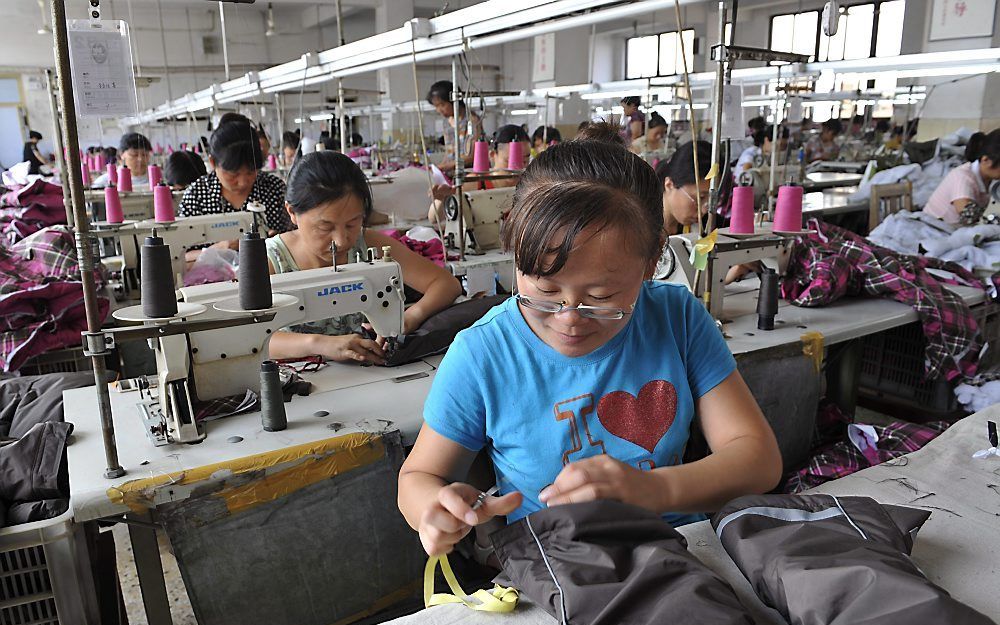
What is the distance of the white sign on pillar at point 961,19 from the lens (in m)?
7.89

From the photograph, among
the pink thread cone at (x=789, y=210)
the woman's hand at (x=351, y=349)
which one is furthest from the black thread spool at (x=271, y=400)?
the pink thread cone at (x=789, y=210)

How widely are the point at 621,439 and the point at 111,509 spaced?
1019 mm

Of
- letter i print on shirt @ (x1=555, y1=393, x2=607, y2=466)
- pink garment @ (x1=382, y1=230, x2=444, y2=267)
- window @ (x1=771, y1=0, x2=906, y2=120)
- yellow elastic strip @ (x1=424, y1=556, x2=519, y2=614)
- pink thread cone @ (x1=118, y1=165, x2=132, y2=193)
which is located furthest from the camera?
window @ (x1=771, y1=0, x2=906, y2=120)

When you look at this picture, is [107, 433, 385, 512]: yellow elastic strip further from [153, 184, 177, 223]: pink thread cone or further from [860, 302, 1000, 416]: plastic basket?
[860, 302, 1000, 416]: plastic basket

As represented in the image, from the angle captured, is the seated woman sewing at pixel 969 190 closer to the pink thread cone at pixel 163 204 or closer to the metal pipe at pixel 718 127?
the metal pipe at pixel 718 127

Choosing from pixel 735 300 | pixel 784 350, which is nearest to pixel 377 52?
pixel 735 300

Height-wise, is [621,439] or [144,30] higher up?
[144,30]

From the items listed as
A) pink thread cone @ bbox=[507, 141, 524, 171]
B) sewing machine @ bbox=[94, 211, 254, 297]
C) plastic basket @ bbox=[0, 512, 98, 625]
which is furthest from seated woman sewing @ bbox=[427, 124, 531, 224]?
plastic basket @ bbox=[0, 512, 98, 625]

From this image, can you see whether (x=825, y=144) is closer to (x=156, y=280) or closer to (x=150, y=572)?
(x=156, y=280)

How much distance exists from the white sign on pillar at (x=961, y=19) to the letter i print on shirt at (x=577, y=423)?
8.98 metres

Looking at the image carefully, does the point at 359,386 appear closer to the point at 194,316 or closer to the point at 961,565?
the point at 194,316

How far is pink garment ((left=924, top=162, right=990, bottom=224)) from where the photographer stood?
446cm

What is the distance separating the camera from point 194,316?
161cm

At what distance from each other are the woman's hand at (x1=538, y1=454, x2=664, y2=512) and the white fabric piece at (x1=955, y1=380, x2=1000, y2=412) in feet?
7.87
